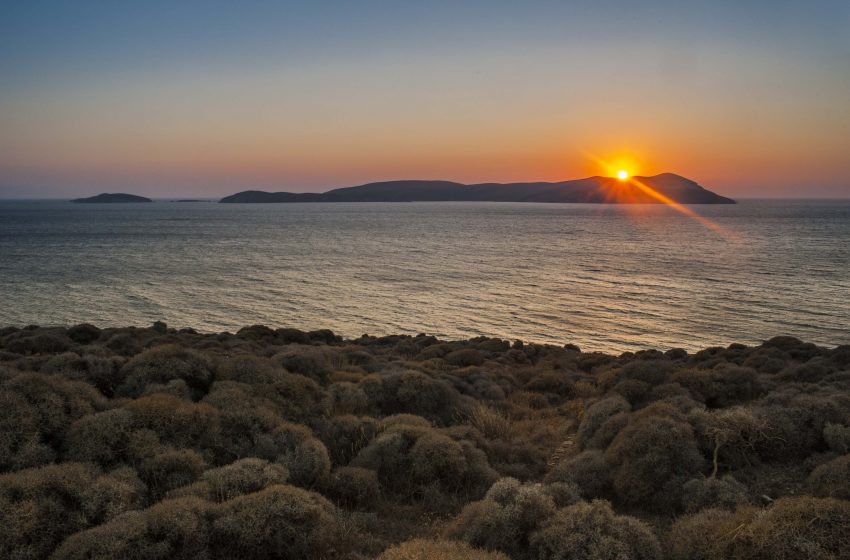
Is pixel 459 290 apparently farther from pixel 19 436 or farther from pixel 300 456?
pixel 19 436

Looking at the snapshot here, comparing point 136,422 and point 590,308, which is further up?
point 136,422

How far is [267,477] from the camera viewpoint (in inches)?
321

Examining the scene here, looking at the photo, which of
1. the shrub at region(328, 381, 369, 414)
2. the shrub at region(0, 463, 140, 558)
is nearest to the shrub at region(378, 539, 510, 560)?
the shrub at region(0, 463, 140, 558)

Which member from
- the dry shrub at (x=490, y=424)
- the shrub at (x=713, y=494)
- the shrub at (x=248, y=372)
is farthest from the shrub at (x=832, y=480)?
the shrub at (x=248, y=372)

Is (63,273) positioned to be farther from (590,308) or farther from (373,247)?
(590,308)

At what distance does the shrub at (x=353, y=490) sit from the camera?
931 centimetres

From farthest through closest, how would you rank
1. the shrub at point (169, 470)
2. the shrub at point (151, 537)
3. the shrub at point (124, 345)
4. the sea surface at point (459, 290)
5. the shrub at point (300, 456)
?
1. the sea surface at point (459, 290)
2. the shrub at point (124, 345)
3. the shrub at point (300, 456)
4. the shrub at point (169, 470)
5. the shrub at point (151, 537)

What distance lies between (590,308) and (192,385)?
125 ft

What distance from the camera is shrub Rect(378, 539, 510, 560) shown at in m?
5.76

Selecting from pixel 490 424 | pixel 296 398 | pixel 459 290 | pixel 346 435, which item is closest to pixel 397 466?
pixel 346 435

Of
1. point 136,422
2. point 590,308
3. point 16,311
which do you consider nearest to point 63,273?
point 16,311

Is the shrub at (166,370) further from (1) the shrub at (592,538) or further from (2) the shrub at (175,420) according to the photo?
(1) the shrub at (592,538)

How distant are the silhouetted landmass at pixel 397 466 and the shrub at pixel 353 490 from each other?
0.03 metres

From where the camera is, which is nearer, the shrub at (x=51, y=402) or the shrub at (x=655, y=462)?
the shrub at (x=51, y=402)
